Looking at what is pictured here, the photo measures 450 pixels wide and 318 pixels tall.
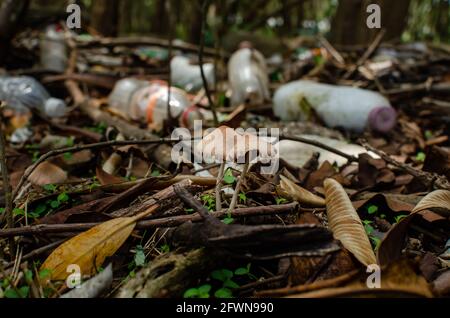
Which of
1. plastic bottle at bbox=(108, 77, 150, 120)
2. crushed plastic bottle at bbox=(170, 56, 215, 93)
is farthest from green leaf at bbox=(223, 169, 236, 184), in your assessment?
crushed plastic bottle at bbox=(170, 56, 215, 93)

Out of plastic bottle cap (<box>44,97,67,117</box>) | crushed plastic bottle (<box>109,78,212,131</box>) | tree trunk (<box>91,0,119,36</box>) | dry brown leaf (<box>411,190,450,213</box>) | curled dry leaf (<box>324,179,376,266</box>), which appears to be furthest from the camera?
tree trunk (<box>91,0,119,36</box>)

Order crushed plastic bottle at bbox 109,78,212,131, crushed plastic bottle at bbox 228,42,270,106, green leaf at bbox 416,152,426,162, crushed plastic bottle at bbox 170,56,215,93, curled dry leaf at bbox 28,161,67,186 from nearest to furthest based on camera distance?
curled dry leaf at bbox 28,161,67,186 < green leaf at bbox 416,152,426,162 < crushed plastic bottle at bbox 109,78,212,131 < crushed plastic bottle at bbox 228,42,270,106 < crushed plastic bottle at bbox 170,56,215,93

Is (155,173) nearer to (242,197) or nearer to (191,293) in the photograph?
(242,197)

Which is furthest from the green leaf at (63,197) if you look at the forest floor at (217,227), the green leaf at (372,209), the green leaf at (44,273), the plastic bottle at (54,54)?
the plastic bottle at (54,54)

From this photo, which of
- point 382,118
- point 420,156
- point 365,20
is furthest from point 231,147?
point 365,20

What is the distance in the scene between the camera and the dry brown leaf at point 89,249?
110cm

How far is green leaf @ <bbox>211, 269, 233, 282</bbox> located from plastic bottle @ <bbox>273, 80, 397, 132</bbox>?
175 cm

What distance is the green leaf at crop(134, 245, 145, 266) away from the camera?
3.74 feet

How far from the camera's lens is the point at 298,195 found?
1366mm

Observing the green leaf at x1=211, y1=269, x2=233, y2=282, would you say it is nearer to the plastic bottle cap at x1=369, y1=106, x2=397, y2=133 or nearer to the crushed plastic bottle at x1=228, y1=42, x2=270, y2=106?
the plastic bottle cap at x1=369, y1=106, x2=397, y2=133

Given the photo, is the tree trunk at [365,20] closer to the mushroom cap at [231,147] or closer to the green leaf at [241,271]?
the mushroom cap at [231,147]

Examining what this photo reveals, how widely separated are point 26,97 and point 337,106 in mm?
1971
